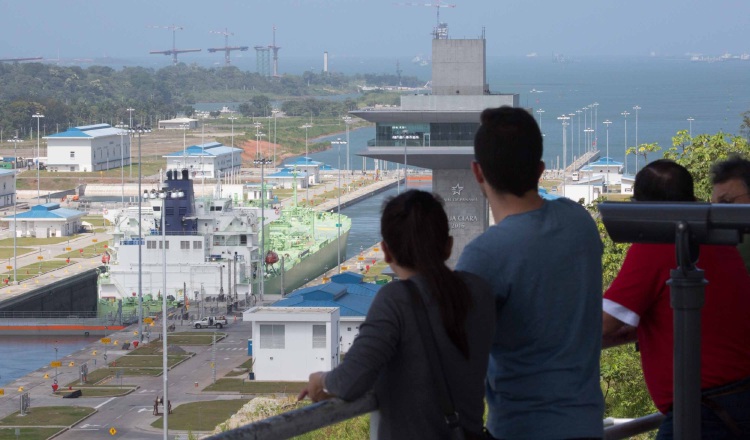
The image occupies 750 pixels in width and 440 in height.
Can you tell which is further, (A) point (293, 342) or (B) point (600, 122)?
(B) point (600, 122)

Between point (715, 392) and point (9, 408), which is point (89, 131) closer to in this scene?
point (9, 408)

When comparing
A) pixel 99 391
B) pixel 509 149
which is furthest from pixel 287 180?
pixel 509 149

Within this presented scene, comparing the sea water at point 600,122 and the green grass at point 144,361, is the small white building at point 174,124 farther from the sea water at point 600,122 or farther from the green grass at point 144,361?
the green grass at point 144,361

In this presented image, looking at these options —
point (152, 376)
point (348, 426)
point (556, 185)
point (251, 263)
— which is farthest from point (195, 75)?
point (348, 426)

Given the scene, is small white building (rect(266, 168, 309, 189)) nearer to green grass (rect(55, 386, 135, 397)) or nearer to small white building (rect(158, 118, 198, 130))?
small white building (rect(158, 118, 198, 130))

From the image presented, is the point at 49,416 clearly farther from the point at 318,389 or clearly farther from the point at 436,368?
the point at 436,368

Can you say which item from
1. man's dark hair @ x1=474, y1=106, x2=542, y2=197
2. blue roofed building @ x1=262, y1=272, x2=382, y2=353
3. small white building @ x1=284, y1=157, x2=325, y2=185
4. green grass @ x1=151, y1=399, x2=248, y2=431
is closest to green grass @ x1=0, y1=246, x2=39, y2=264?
blue roofed building @ x1=262, y1=272, x2=382, y2=353

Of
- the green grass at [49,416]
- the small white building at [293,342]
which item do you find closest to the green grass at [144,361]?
the small white building at [293,342]
